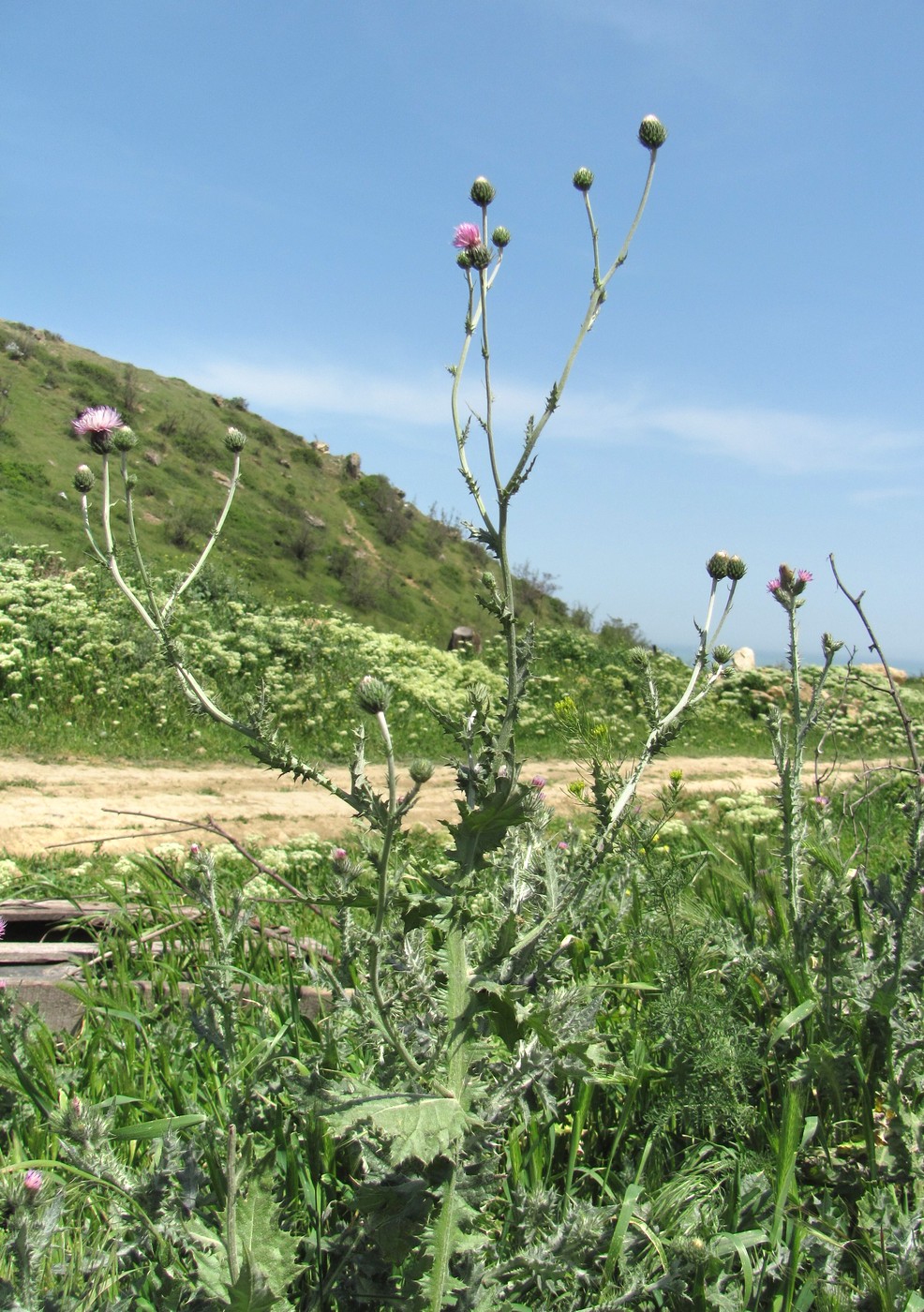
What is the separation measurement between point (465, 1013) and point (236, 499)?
47.5m

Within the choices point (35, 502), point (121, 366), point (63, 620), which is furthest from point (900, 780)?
point (121, 366)

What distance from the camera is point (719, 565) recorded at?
6.68 ft

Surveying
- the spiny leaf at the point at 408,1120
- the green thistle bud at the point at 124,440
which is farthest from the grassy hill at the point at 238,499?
the spiny leaf at the point at 408,1120

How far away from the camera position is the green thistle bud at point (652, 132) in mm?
1935

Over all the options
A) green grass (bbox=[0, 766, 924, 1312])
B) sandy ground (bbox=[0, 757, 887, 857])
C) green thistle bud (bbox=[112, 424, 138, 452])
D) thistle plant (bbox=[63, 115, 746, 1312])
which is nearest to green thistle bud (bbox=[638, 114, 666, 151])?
thistle plant (bbox=[63, 115, 746, 1312])

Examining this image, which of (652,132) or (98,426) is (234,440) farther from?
(652,132)

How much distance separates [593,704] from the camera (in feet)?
44.9

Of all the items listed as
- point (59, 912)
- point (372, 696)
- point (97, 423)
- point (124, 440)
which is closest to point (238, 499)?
point (59, 912)

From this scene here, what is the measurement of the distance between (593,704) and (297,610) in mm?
5460

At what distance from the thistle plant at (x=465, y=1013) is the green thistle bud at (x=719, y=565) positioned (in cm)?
20

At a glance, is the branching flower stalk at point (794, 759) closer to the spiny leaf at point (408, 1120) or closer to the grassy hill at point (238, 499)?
the spiny leaf at point (408, 1120)

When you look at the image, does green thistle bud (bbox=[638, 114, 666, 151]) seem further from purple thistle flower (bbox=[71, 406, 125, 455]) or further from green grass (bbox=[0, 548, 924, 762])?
green grass (bbox=[0, 548, 924, 762])

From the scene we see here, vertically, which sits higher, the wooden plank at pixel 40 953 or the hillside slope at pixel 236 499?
the hillside slope at pixel 236 499

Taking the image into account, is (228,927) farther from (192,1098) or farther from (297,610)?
(297,610)
